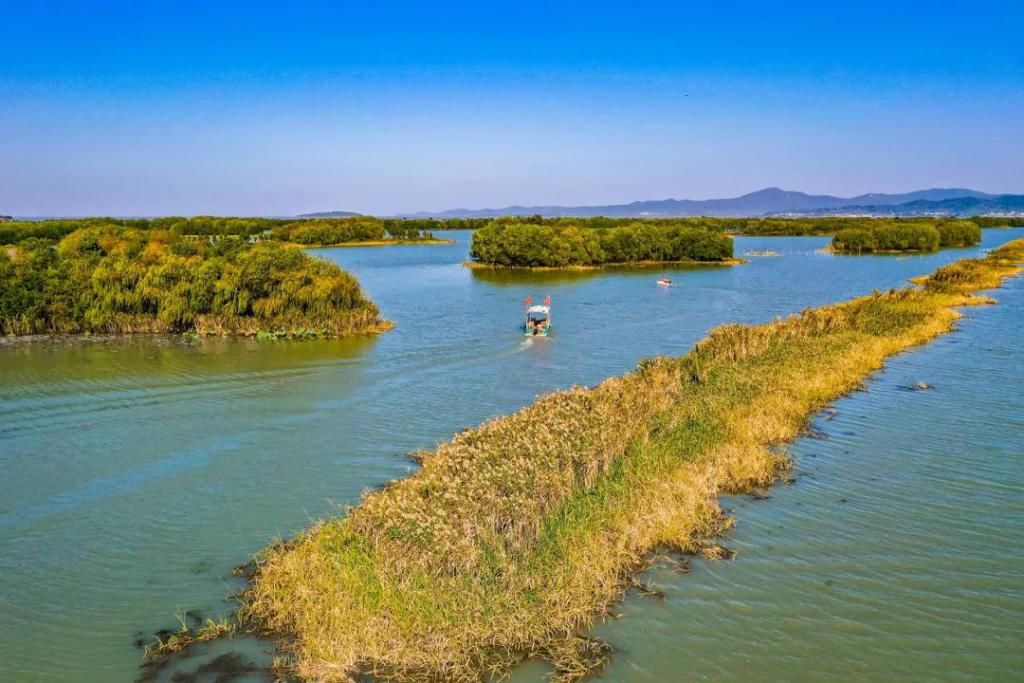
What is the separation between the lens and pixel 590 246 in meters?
86.1

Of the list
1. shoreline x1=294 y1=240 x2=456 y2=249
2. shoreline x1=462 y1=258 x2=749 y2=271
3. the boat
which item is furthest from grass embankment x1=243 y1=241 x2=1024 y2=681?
shoreline x1=294 y1=240 x2=456 y2=249

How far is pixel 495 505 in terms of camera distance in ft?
39.9

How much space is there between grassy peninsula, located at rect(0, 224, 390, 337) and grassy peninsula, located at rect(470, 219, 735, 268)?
4695 cm

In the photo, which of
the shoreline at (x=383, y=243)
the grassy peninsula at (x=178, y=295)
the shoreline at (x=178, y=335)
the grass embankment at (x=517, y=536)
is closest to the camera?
the grass embankment at (x=517, y=536)

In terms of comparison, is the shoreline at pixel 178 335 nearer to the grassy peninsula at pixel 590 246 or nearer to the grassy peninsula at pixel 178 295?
the grassy peninsula at pixel 178 295

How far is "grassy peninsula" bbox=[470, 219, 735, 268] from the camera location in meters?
84.6

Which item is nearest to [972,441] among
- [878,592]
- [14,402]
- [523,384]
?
[878,592]

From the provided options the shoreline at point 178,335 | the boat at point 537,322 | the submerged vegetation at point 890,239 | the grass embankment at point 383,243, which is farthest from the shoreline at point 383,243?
the boat at point 537,322

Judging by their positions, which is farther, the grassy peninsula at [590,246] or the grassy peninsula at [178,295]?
the grassy peninsula at [590,246]

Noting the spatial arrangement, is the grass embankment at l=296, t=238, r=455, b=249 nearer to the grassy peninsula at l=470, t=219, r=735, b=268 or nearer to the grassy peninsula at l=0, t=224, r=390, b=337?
the grassy peninsula at l=470, t=219, r=735, b=268

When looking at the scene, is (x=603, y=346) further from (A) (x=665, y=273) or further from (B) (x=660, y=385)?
(A) (x=665, y=273)

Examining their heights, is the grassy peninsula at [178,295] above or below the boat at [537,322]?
above

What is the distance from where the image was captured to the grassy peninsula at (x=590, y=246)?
84.6m

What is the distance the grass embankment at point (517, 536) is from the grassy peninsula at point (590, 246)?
211ft
